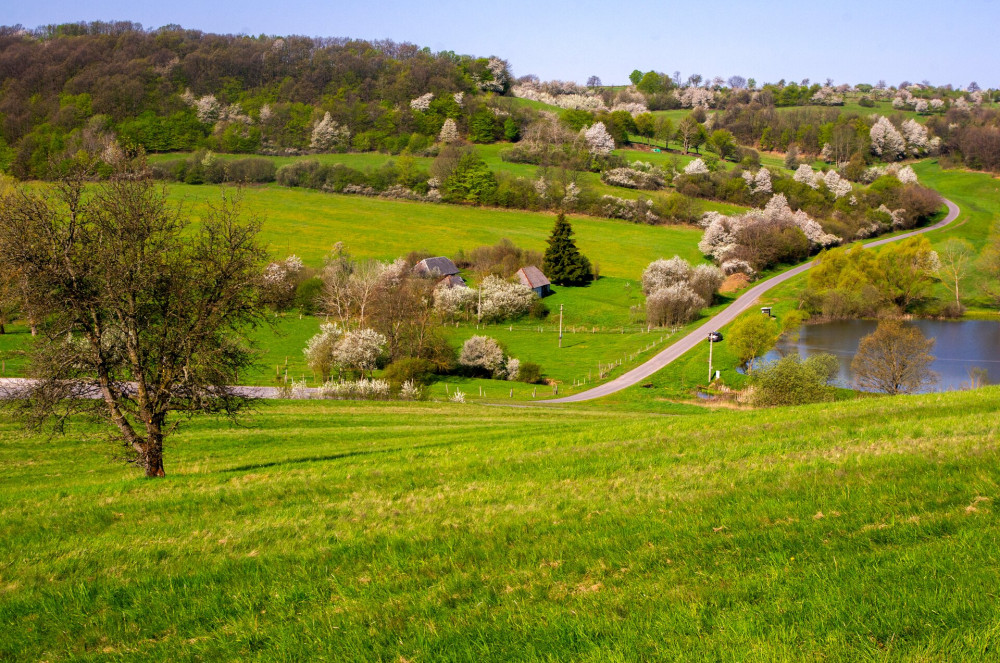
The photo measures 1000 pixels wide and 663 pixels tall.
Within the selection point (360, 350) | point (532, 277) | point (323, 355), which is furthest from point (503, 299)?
point (323, 355)

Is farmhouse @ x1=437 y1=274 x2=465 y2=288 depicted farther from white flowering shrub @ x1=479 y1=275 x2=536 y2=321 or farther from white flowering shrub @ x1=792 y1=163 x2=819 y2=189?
white flowering shrub @ x1=792 y1=163 x2=819 y2=189

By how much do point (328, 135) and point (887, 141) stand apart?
404 feet

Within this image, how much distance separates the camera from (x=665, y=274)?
88.8m

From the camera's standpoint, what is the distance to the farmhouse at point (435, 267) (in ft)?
291

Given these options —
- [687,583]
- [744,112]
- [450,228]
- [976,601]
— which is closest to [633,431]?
[687,583]

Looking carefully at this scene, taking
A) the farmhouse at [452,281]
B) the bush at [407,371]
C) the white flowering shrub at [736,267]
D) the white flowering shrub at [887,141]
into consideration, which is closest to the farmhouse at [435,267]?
the farmhouse at [452,281]

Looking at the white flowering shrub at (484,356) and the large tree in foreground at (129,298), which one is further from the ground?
the large tree in foreground at (129,298)

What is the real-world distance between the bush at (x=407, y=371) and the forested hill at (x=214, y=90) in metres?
80.0

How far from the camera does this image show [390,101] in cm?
15888

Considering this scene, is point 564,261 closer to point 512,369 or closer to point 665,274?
point 665,274

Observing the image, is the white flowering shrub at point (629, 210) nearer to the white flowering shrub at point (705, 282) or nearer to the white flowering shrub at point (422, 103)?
the white flowering shrub at point (705, 282)

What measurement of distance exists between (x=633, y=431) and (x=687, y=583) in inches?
409

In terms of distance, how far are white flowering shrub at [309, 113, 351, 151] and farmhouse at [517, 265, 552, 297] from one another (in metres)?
70.3

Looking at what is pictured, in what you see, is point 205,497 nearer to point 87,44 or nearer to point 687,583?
point 687,583
